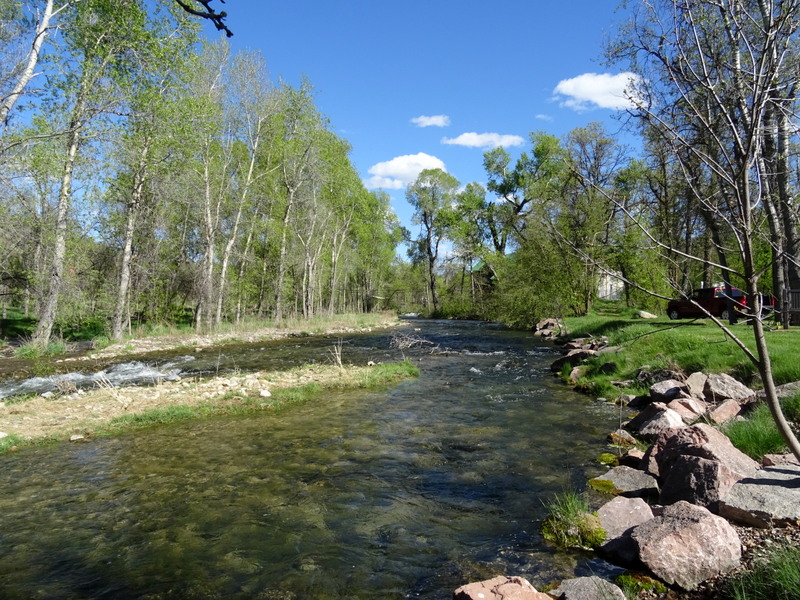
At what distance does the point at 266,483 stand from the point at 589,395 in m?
8.74

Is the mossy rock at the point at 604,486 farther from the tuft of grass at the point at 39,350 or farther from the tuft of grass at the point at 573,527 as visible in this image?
the tuft of grass at the point at 39,350

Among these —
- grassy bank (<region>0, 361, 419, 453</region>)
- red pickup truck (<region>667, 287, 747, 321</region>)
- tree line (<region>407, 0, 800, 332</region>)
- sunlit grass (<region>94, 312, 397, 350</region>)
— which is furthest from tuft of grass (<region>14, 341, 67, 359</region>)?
red pickup truck (<region>667, 287, 747, 321</region>)

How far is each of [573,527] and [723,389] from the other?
645 centimetres

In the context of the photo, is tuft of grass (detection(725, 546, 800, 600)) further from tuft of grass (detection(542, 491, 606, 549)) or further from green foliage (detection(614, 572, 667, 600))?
tuft of grass (detection(542, 491, 606, 549))

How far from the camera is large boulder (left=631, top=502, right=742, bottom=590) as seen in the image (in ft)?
12.1

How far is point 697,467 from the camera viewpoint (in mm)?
4902

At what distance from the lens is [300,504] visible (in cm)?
597

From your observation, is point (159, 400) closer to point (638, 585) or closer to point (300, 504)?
point (300, 504)

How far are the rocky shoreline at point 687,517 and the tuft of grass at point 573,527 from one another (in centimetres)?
12

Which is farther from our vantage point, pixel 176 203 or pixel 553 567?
pixel 176 203

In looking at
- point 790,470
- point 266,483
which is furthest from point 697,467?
point 266,483

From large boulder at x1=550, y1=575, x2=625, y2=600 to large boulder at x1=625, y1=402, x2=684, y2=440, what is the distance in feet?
14.3

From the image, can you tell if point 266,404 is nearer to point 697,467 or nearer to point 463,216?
point 697,467

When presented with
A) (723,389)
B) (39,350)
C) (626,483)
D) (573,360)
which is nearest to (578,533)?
(626,483)
